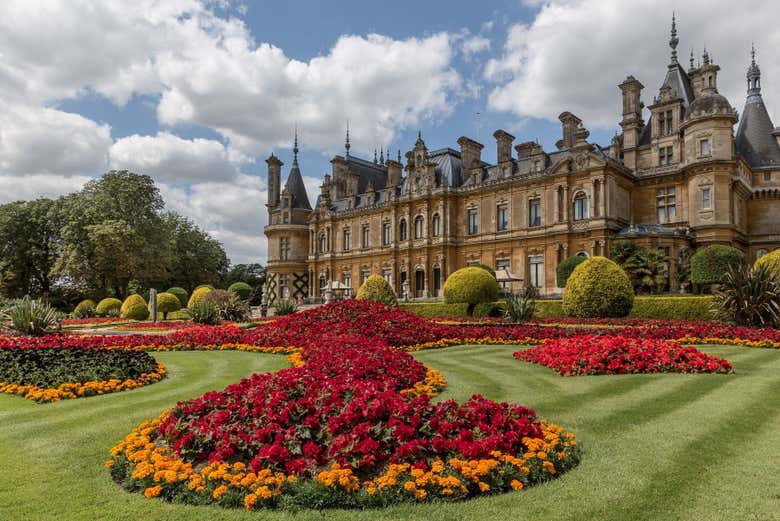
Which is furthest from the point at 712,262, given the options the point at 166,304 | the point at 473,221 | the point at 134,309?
the point at 134,309

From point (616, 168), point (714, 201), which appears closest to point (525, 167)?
point (616, 168)

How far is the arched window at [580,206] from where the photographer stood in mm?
37750

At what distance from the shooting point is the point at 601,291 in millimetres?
22719

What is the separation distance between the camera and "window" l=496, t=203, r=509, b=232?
142ft

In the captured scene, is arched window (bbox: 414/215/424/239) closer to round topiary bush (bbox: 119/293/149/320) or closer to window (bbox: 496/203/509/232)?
window (bbox: 496/203/509/232)

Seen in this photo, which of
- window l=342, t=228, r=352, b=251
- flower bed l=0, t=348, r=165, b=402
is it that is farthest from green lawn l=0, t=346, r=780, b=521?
window l=342, t=228, r=352, b=251

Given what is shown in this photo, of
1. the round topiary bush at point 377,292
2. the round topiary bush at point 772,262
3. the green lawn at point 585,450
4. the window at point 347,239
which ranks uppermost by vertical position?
the window at point 347,239

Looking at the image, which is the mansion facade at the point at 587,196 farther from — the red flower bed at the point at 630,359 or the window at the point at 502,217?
the red flower bed at the point at 630,359

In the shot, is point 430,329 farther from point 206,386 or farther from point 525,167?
point 525,167

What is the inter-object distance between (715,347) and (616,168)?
973 inches

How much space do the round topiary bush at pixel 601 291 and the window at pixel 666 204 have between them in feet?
57.8

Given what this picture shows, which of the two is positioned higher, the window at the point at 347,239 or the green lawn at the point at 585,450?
the window at the point at 347,239

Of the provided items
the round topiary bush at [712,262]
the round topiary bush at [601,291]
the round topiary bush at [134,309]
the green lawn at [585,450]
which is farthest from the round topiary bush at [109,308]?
the round topiary bush at [712,262]

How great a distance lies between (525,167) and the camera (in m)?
42.8
